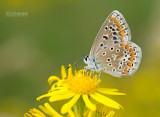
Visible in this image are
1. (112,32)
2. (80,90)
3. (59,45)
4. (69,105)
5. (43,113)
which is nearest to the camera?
(69,105)

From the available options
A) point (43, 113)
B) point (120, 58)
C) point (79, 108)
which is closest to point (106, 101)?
point (79, 108)

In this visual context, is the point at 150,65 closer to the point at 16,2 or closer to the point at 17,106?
the point at 17,106

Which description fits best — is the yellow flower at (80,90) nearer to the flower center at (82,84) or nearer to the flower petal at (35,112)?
the flower center at (82,84)

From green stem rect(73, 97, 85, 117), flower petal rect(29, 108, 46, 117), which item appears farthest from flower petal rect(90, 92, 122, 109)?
flower petal rect(29, 108, 46, 117)

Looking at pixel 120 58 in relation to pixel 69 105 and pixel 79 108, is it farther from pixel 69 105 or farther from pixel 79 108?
pixel 69 105

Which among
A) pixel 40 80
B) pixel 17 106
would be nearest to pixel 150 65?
pixel 40 80

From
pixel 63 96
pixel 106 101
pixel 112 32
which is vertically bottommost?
pixel 106 101

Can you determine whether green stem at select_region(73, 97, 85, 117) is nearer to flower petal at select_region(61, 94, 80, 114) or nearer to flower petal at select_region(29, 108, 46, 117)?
flower petal at select_region(61, 94, 80, 114)
